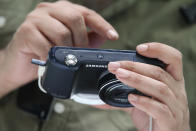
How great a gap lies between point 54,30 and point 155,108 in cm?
23

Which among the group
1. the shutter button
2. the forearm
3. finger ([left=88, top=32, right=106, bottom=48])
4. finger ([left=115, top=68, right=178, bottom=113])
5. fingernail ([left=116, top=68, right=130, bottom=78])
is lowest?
the shutter button

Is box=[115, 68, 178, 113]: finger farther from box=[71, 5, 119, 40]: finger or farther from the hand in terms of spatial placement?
box=[71, 5, 119, 40]: finger

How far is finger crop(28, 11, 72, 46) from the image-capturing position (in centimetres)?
59

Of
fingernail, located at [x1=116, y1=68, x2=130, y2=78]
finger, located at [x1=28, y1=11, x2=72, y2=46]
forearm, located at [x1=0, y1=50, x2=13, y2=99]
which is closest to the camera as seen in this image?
fingernail, located at [x1=116, y1=68, x2=130, y2=78]

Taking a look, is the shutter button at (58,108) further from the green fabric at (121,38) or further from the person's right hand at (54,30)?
the person's right hand at (54,30)

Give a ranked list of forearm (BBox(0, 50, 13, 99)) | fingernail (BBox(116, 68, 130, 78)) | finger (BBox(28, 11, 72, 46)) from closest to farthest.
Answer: fingernail (BBox(116, 68, 130, 78))
finger (BBox(28, 11, 72, 46))
forearm (BBox(0, 50, 13, 99))

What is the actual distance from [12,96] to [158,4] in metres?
0.44

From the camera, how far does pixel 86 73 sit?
50cm

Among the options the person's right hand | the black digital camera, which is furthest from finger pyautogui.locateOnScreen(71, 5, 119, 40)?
the black digital camera

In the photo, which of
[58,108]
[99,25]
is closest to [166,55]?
[99,25]

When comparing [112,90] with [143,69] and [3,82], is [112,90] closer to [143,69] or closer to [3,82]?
[143,69]

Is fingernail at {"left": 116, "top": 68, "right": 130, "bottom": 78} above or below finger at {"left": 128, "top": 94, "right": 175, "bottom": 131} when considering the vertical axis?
above

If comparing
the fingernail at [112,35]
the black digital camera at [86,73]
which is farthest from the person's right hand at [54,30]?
the black digital camera at [86,73]

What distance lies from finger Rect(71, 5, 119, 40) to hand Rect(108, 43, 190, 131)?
0.41ft
